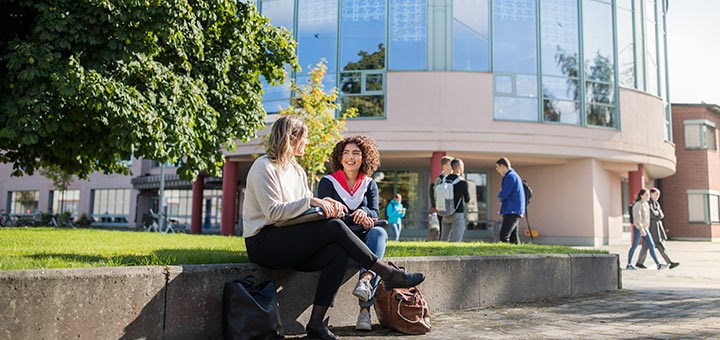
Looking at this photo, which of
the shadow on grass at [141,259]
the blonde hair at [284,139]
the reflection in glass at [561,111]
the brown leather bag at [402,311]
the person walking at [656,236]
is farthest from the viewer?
the reflection in glass at [561,111]

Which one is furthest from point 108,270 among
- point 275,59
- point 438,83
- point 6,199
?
point 6,199

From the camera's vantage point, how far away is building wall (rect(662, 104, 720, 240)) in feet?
102

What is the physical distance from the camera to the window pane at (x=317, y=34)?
2041 centimetres

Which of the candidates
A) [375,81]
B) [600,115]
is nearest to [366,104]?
[375,81]

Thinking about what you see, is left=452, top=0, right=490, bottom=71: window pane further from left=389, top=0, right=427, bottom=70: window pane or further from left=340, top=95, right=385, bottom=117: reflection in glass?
left=340, top=95, right=385, bottom=117: reflection in glass

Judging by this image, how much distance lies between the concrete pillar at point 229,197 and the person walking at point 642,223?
48.9ft

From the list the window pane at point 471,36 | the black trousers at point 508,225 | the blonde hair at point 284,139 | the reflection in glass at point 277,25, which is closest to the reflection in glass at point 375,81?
the window pane at point 471,36

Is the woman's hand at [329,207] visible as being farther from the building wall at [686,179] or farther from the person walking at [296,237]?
the building wall at [686,179]

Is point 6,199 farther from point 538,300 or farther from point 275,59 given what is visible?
point 538,300

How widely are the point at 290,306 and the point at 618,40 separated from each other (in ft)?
68.1

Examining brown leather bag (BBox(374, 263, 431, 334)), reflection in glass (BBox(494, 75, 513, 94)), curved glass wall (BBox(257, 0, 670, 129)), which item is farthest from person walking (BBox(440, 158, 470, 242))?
reflection in glass (BBox(494, 75, 513, 94))

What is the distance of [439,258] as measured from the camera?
19.4 feet

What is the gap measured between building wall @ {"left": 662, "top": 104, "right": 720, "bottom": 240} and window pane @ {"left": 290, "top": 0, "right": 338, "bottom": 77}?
20.8 metres

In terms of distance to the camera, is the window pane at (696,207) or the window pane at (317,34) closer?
the window pane at (317,34)
